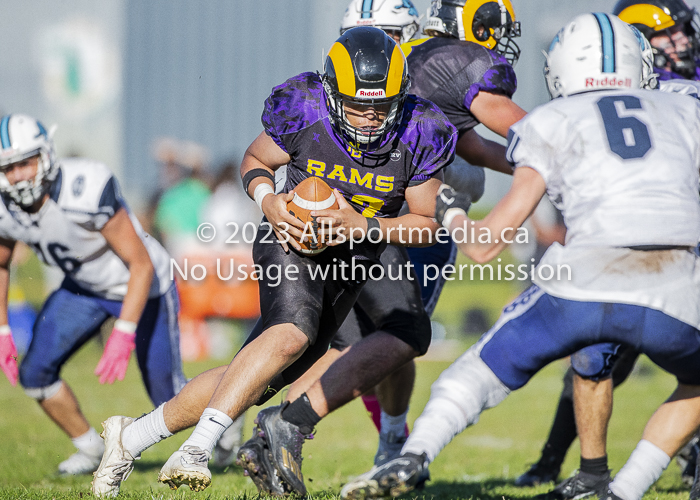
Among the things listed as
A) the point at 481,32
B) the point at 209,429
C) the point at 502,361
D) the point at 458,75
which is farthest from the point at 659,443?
the point at 481,32

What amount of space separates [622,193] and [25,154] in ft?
10.8

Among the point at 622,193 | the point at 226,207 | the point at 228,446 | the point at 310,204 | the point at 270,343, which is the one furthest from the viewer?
the point at 226,207

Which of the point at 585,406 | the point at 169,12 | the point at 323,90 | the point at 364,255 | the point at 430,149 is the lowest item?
the point at 585,406

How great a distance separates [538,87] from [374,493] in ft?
45.3

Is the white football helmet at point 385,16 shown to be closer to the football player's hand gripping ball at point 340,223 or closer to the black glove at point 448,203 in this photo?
the football player's hand gripping ball at point 340,223

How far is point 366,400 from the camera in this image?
14.8 feet

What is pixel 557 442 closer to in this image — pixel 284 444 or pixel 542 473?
pixel 542 473

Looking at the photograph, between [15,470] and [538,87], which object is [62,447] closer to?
[15,470]

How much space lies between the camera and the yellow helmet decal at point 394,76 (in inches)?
116

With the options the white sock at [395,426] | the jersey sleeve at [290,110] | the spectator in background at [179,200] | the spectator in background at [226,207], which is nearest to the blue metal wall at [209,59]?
the spectator in background at [179,200]

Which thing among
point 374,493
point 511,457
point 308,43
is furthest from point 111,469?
point 308,43

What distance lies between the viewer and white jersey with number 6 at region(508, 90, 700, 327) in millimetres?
2439

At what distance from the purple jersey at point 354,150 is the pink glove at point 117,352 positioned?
5.49 ft

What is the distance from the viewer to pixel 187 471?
2586 millimetres
